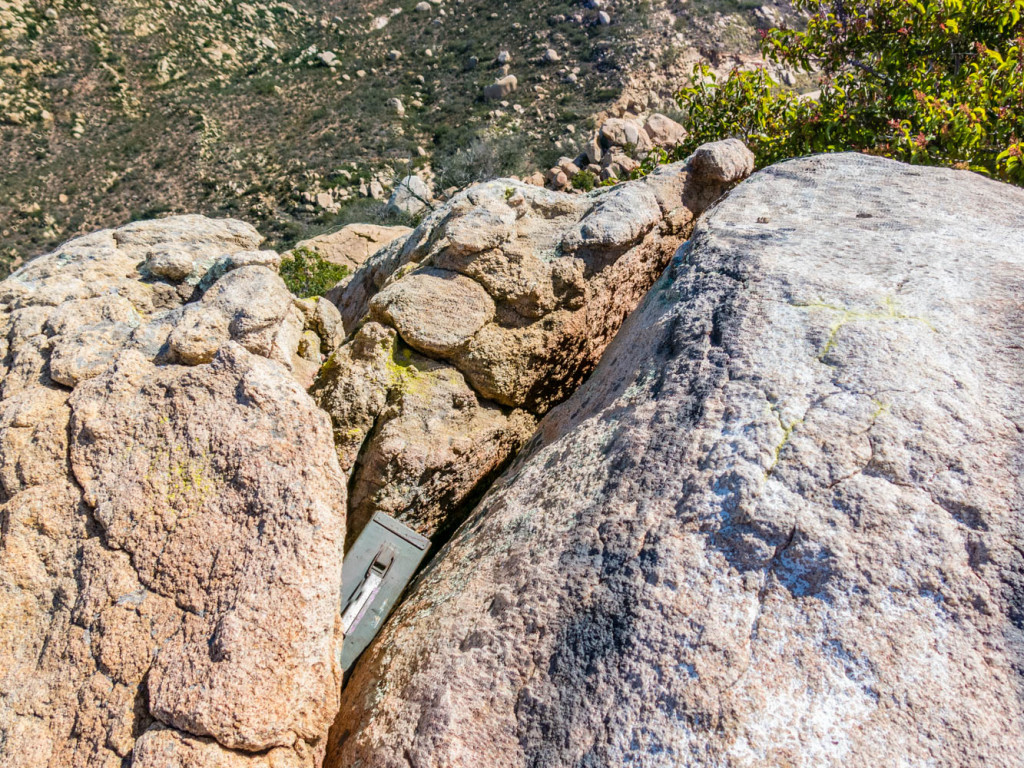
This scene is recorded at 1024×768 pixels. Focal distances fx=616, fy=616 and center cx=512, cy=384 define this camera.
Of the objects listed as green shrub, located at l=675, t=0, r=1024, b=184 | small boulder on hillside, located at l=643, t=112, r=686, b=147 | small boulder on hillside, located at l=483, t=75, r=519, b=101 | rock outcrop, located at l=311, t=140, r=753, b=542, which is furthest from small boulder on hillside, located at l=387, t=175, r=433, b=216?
rock outcrop, located at l=311, t=140, r=753, b=542

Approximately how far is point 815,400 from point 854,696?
105 centimetres

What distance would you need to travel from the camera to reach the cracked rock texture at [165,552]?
2.29 meters

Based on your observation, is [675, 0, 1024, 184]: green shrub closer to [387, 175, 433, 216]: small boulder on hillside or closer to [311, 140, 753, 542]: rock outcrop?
[311, 140, 753, 542]: rock outcrop

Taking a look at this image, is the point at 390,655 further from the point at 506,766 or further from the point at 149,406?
the point at 149,406

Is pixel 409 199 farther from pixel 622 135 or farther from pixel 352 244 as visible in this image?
pixel 352 244

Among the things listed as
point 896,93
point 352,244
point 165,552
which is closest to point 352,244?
point 352,244

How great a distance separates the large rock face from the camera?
73.9 inches

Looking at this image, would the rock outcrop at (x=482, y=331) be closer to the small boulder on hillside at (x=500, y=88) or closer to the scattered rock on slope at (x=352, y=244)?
the scattered rock on slope at (x=352, y=244)

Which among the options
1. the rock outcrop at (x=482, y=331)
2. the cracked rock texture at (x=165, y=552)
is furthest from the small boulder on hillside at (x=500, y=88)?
the cracked rock texture at (x=165, y=552)

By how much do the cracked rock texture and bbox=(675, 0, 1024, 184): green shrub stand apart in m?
5.26

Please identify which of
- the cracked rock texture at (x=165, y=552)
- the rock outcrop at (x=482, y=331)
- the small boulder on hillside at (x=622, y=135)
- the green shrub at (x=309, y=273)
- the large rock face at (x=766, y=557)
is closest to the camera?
the large rock face at (x=766, y=557)

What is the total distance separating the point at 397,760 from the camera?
2.23 meters

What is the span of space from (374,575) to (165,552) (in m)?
0.98

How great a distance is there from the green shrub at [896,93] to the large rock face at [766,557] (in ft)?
8.14
